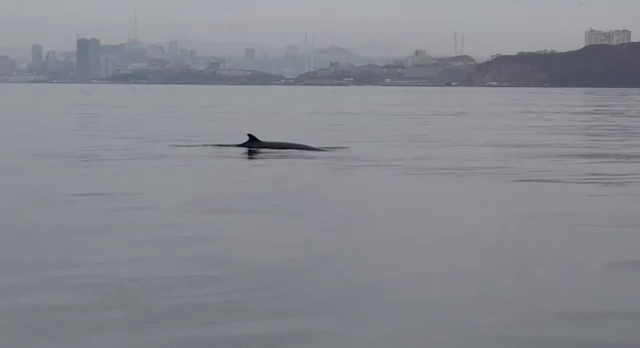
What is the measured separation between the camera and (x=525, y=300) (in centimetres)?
964

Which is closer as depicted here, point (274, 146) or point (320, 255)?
point (320, 255)

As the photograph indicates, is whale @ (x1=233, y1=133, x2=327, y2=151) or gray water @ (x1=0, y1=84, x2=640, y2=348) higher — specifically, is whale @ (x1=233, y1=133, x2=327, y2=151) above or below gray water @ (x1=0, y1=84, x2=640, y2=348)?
above

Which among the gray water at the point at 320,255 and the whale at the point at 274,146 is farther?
the whale at the point at 274,146

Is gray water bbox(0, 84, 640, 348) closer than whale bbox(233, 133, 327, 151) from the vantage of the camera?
Yes

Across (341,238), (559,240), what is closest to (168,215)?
(341,238)

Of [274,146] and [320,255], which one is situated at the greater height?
[274,146]

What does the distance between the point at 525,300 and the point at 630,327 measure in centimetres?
119

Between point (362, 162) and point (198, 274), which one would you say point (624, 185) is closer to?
point (362, 162)

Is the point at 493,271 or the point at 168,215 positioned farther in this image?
the point at 168,215

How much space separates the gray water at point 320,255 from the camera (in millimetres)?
8625

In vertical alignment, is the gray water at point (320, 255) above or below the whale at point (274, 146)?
below

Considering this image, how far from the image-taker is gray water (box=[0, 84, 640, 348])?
8.62 m

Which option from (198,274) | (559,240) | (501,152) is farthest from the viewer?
(501,152)

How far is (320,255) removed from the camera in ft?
39.2
